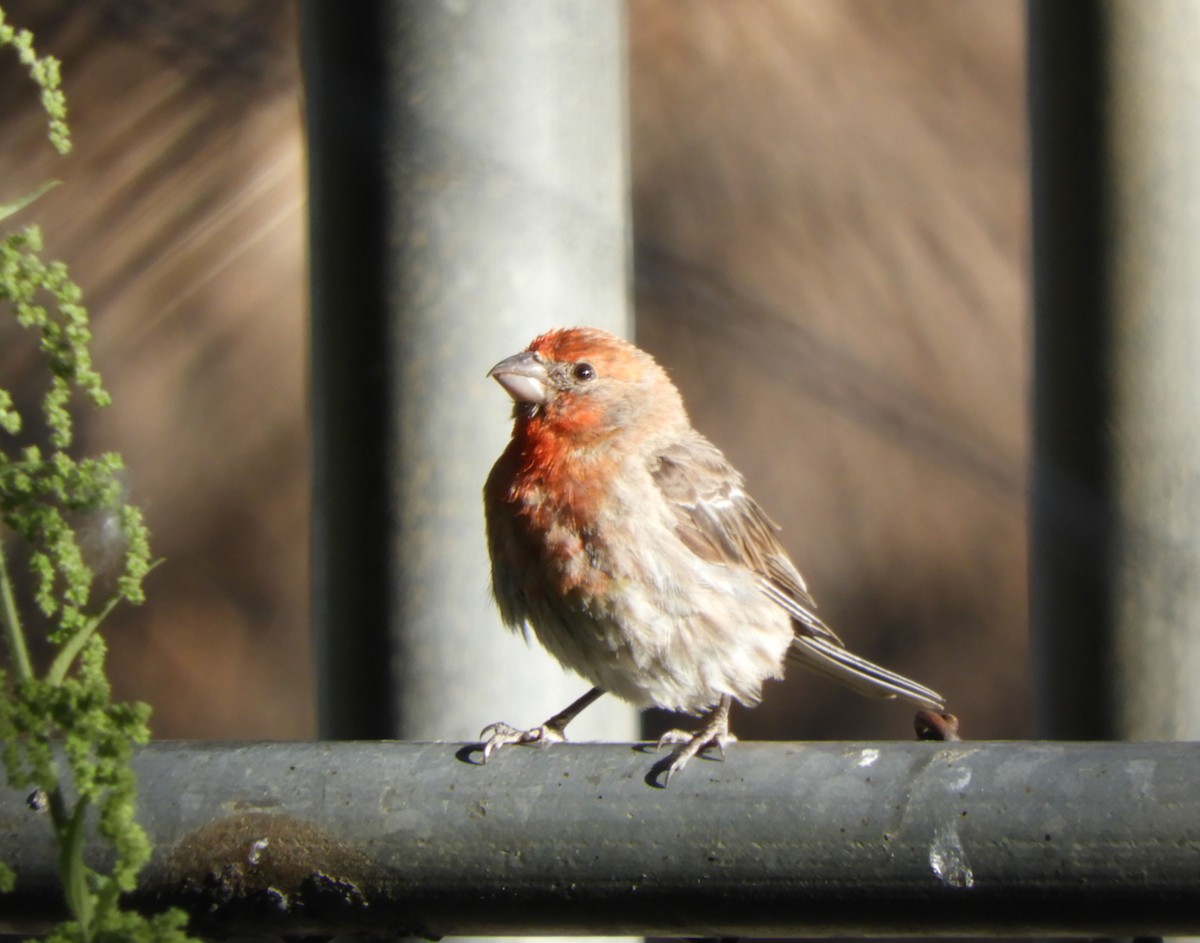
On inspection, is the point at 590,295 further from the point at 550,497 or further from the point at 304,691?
the point at 304,691

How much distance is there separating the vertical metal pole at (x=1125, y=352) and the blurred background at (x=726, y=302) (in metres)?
1.74

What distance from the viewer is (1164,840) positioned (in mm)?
1284

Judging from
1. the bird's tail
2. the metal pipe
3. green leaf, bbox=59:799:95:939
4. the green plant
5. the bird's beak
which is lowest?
the bird's tail

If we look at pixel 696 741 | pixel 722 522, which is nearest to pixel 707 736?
pixel 696 741

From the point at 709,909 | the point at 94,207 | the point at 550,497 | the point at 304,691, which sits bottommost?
the point at 304,691

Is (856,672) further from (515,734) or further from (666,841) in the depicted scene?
(666,841)

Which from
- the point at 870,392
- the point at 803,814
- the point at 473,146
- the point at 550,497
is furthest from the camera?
the point at 870,392

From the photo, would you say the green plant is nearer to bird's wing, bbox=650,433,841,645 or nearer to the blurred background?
bird's wing, bbox=650,433,841,645

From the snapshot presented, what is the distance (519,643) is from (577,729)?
30 centimetres

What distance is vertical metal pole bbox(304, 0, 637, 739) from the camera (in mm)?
2736

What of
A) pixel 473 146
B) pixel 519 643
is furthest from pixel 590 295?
pixel 519 643

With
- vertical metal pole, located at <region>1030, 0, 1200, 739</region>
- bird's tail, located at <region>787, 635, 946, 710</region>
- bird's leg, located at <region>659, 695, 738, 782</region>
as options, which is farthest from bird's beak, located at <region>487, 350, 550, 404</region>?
vertical metal pole, located at <region>1030, 0, 1200, 739</region>

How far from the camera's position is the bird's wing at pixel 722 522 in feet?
11.6

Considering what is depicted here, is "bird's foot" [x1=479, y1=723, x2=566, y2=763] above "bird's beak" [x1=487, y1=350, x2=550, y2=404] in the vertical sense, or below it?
below
